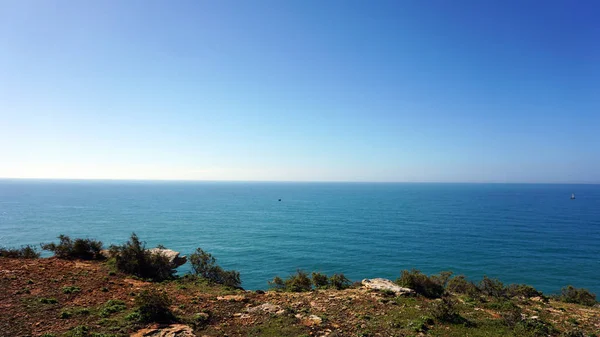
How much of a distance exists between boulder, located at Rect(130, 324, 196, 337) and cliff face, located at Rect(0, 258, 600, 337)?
0.10 metres

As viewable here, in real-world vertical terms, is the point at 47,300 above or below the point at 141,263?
above

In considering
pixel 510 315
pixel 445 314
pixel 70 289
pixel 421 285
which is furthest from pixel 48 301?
pixel 510 315

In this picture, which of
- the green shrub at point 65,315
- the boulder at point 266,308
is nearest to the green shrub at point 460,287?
the boulder at point 266,308


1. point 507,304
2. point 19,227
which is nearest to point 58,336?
point 507,304

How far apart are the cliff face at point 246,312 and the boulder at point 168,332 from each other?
0.10 meters

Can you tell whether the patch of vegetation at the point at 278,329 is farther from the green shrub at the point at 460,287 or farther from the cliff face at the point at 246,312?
the green shrub at the point at 460,287

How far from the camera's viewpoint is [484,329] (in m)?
16.6

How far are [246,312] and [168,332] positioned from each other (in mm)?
5027

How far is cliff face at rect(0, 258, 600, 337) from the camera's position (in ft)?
48.8

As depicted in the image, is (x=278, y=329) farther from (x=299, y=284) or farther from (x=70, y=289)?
(x=70, y=289)

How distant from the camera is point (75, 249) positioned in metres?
29.2

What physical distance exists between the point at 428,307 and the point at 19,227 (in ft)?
412

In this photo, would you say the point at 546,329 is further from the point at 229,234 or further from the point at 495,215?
the point at 495,215

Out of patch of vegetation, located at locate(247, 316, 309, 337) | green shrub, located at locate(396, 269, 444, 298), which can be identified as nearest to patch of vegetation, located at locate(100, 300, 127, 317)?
patch of vegetation, located at locate(247, 316, 309, 337)
